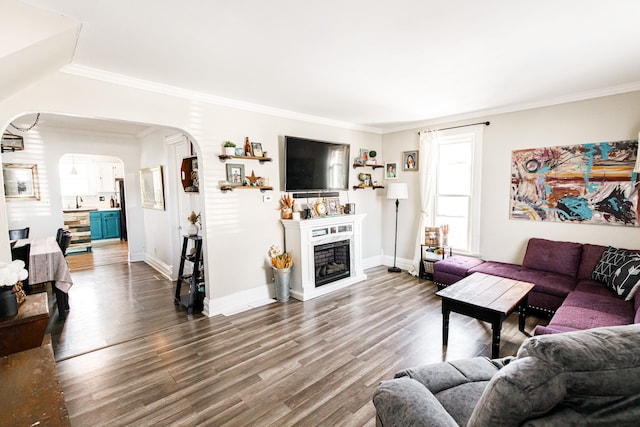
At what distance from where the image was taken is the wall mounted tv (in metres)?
4.14

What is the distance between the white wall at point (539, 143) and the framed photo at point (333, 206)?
2.02 meters

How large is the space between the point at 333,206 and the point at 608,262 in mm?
3349

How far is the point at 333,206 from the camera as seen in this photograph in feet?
15.8

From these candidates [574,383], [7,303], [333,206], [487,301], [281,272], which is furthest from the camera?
[333,206]

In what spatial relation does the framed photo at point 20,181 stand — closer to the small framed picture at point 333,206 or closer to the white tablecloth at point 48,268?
the white tablecloth at point 48,268

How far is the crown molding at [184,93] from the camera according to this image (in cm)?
261

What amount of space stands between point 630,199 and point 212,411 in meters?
4.63

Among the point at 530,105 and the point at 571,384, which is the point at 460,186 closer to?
the point at 530,105

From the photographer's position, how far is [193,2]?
1716 mm

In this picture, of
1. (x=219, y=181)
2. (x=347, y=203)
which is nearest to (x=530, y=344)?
(x=219, y=181)

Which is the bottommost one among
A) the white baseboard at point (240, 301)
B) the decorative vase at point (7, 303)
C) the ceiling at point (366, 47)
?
the white baseboard at point (240, 301)

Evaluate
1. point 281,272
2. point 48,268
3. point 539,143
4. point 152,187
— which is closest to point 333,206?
point 281,272

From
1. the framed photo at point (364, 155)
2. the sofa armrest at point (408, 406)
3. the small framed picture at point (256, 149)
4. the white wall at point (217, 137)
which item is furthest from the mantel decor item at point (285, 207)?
the sofa armrest at point (408, 406)

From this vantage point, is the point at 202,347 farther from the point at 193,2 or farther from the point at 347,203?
the point at 347,203
